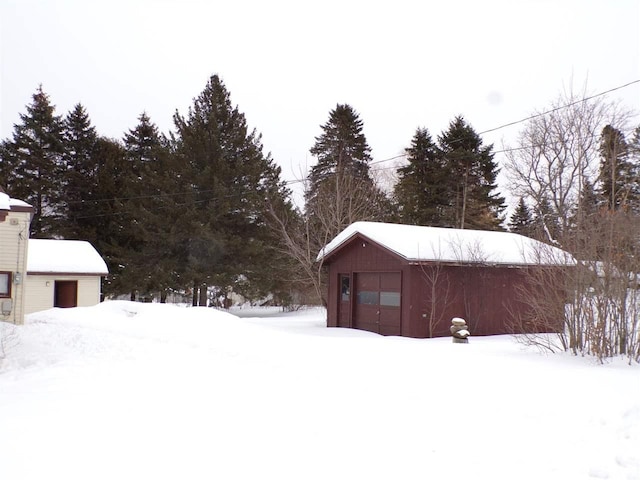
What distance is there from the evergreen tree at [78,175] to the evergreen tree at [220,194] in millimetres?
7996

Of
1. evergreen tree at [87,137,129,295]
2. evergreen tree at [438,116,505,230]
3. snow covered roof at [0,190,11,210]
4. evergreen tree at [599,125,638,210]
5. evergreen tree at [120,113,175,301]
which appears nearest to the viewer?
snow covered roof at [0,190,11,210]

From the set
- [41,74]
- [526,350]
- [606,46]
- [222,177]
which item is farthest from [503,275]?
[41,74]

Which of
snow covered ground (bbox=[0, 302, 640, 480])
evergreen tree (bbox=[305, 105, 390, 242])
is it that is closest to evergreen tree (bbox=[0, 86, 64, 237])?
evergreen tree (bbox=[305, 105, 390, 242])

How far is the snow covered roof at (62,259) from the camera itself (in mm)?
23141

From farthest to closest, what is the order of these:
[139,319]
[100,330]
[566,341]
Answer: [139,319] → [100,330] → [566,341]

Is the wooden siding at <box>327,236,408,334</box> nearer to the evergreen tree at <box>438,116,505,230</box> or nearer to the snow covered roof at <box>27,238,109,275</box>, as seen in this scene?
the snow covered roof at <box>27,238,109,275</box>

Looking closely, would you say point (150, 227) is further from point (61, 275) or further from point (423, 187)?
point (423, 187)

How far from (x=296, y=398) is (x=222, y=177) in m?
23.9

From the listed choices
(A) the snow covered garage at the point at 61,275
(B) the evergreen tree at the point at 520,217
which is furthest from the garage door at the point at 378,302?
(B) the evergreen tree at the point at 520,217

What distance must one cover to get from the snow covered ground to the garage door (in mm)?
5892

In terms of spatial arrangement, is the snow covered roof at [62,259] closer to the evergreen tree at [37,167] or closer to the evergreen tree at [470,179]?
the evergreen tree at [37,167]

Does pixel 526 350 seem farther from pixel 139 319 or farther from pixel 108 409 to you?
pixel 139 319

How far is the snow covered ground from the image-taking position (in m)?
5.11

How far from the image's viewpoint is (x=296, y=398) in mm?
7633
